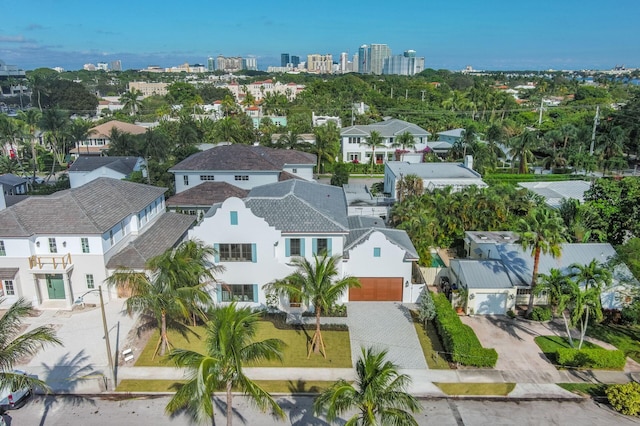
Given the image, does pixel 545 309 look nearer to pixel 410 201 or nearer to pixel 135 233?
pixel 410 201

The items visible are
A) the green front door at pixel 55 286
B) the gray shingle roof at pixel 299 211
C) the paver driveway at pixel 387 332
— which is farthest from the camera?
the green front door at pixel 55 286

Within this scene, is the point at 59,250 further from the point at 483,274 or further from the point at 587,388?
the point at 587,388

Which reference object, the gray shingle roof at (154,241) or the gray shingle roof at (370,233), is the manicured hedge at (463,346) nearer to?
the gray shingle roof at (370,233)

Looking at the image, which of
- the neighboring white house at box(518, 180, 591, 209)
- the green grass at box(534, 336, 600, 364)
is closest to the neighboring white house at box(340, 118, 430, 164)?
the neighboring white house at box(518, 180, 591, 209)

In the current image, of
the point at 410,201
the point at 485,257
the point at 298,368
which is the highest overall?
the point at 410,201

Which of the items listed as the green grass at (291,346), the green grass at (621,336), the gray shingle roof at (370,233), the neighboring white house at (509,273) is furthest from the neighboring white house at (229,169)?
the green grass at (621,336)

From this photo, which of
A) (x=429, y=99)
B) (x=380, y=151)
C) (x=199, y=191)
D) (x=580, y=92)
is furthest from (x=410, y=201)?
(x=580, y=92)
